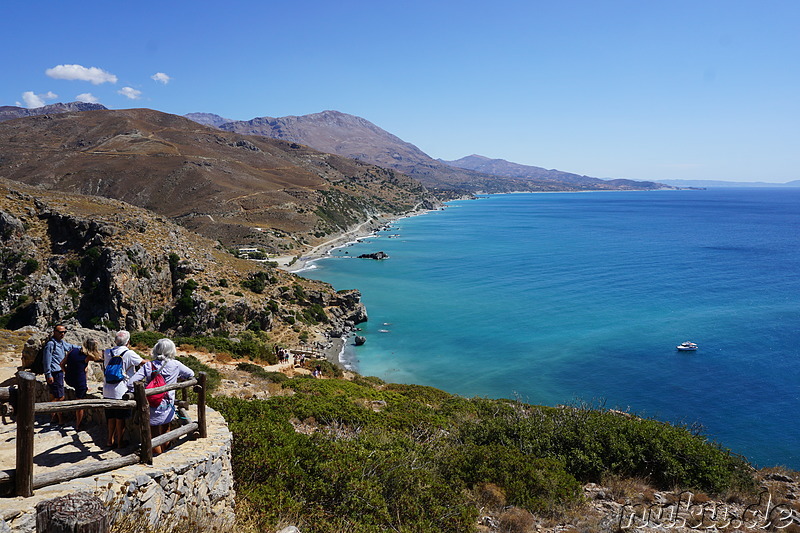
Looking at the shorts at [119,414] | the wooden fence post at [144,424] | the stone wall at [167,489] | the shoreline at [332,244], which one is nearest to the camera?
the stone wall at [167,489]

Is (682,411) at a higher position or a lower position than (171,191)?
Result: lower

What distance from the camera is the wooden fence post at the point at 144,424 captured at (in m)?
6.04

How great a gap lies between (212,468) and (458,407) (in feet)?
40.8

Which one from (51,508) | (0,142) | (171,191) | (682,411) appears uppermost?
(0,142)

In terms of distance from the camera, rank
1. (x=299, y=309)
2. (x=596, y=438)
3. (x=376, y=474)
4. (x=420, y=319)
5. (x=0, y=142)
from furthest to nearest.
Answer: (x=0, y=142), (x=420, y=319), (x=299, y=309), (x=596, y=438), (x=376, y=474)

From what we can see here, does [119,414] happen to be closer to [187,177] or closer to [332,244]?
[332,244]

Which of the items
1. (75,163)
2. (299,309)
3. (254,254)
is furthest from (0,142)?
(299,309)

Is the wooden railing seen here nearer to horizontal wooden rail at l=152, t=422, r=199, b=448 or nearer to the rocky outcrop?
horizontal wooden rail at l=152, t=422, r=199, b=448

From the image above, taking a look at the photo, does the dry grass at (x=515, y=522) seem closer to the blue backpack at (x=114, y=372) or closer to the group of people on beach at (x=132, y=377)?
the group of people on beach at (x=132, y=377)

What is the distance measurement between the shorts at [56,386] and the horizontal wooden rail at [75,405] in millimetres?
2512

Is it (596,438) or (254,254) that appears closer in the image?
(596,438)

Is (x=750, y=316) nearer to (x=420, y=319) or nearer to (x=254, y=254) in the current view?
(x=420, y=319)

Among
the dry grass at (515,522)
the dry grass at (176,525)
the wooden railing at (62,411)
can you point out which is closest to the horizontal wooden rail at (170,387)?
the wooden railing at (62,411)

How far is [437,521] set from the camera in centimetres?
809
